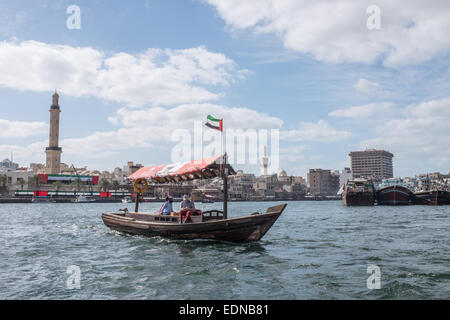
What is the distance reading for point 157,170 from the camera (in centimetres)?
2298

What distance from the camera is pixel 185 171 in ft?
62.7

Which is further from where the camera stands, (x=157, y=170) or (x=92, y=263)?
(x=157, y=170)

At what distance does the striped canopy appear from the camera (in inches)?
702

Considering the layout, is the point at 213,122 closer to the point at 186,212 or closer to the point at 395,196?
the point at 186,212

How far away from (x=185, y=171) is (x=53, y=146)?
15425 centimetres

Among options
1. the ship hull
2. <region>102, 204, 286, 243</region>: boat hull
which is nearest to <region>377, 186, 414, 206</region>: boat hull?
the ship hull

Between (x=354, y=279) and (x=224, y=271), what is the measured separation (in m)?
4.15

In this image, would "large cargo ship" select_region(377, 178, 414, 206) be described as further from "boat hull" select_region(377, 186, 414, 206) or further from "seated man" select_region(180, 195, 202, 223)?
"seated man" select_region(180, 195, 202, 223)

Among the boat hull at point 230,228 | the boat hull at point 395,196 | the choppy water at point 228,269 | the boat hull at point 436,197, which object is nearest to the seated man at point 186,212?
the boat hull at point 230,228

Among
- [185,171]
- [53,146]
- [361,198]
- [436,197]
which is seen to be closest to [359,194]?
[361,198]

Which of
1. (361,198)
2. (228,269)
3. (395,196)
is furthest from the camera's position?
(395,196)

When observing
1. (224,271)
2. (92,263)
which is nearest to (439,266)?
(224,271)

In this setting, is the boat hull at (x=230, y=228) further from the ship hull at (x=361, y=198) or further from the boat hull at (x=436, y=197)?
the boat hull at (x=436, y=197)
